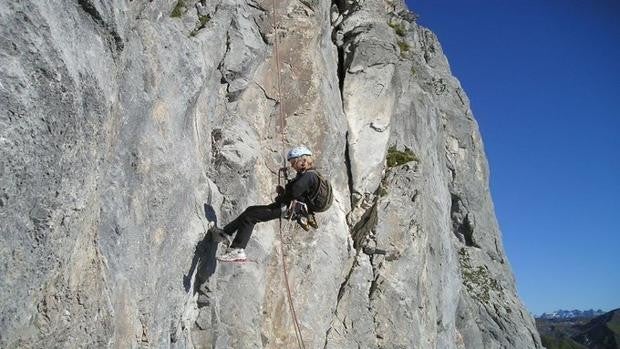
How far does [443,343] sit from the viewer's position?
2152cm

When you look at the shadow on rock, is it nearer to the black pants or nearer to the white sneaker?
the white sneaker

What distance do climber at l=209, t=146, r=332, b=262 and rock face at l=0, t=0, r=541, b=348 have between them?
0.62 meters

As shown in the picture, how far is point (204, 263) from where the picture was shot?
10.8 meters

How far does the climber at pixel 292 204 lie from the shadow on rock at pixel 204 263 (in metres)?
0.31

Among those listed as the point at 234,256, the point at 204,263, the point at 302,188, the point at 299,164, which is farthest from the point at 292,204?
the point at 204,263

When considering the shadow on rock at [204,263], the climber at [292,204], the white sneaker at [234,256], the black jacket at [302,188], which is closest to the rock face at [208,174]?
the shadow on rock at [204,263]

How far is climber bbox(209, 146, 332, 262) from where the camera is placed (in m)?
10.1

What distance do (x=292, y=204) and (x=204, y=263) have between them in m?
2.39

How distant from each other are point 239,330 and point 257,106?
6128mm

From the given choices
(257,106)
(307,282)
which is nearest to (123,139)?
(257,106)

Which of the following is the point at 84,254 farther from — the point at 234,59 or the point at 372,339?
the point at 372,339

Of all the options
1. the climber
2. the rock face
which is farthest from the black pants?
the rock face

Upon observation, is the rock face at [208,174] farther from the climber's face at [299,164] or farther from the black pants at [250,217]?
the climber's face at [299,164]

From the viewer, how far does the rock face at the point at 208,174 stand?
527 centimetres
